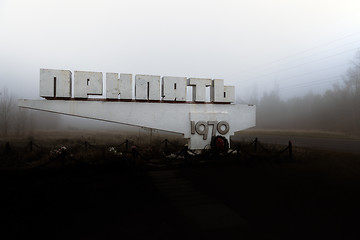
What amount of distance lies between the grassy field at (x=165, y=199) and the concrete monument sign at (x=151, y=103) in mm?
2514

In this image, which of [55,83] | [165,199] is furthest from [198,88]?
[55,83]

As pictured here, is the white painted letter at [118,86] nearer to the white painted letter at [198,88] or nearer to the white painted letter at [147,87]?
the white painted letter at [147,87]

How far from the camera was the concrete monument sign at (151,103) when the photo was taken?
9.20 metres

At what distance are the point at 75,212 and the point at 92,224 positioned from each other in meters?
0.85

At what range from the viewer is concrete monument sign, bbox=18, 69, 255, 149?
30.2ft

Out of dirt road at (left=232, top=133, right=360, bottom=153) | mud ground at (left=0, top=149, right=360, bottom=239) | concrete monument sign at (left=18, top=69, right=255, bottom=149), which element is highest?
concrete monument sign at (left=18, top=69, right=255, bottom=149)

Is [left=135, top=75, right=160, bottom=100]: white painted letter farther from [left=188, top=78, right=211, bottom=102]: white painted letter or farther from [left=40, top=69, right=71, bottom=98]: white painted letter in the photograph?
[left=40, top=69, right=71, bottom=98]: white painted letter

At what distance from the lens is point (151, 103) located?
10.4 m

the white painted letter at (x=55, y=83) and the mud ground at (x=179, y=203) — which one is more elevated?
the white painted letter at (x=55, y=83)

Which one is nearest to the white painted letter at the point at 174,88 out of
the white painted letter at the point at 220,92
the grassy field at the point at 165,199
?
the white painted letter at the point at 220,92

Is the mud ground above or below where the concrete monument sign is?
below

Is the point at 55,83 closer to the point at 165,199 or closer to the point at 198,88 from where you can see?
the point at 198,88

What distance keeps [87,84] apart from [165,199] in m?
7.56

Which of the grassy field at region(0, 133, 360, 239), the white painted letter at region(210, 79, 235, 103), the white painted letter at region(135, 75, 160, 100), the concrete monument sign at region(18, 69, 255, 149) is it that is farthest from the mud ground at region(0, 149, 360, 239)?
the white painted letter at region(210, 79, 235, 103)
